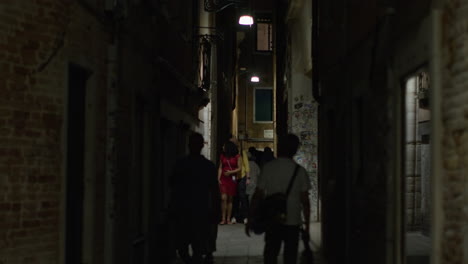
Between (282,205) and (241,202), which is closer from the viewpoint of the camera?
(282,205)

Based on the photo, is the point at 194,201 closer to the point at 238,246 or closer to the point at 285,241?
the point at 285,241

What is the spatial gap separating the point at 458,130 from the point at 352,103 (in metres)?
4.83

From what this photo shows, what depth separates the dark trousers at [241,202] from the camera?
16141 mm

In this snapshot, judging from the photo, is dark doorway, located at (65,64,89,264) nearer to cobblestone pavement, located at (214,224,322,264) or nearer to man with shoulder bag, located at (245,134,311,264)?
man with shoulder bag, located at (245,134,311,264)

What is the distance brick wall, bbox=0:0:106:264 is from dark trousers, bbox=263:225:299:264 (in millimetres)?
2467

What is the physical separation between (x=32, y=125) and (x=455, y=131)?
353 centimetres

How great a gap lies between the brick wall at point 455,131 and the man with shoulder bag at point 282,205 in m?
2.28

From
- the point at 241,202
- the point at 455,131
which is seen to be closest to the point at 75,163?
the point at 455,131

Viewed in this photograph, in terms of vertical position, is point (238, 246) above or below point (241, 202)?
below

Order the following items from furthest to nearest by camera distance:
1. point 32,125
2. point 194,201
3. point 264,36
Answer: point 264,36 < point 194,201 < point 32,125

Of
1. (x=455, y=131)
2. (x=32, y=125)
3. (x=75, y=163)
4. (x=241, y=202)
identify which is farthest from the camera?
(x=241, y=202)

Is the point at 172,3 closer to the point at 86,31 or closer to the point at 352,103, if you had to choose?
the point at 352,103

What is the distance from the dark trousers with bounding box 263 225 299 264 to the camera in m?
7.72

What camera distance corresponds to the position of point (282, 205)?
7.64m
